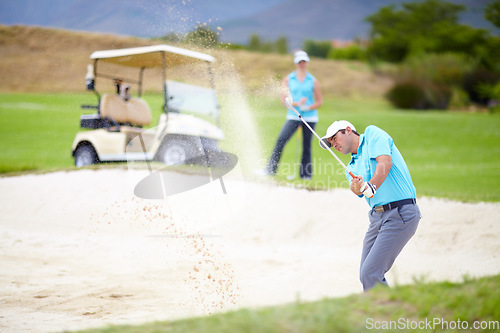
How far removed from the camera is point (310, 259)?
6.64 m

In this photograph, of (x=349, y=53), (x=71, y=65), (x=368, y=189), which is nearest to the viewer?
(x=368, y=189)

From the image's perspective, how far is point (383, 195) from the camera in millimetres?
4199

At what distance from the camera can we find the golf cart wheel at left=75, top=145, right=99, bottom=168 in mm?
10414

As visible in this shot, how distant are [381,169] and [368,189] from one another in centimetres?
17

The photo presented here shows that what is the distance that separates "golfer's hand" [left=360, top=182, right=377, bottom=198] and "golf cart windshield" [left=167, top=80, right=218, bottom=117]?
650 cm

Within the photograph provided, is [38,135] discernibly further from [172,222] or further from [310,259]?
[310,259]

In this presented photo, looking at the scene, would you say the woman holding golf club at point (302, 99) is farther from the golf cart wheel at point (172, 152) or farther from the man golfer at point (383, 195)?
the man golfer at point (383, 195)

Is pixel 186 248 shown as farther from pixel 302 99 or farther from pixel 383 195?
pixel 383 195

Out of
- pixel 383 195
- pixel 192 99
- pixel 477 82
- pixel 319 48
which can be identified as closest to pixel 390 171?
pixel 383 195

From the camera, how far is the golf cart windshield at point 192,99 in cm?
1032

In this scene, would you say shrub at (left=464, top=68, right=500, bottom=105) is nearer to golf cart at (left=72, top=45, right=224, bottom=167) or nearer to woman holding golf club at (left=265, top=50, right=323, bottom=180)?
golf cart at (left=72, top=45, right=224, bottom=167)

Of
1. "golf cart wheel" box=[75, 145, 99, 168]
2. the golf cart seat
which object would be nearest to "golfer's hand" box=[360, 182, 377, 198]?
the golf cart seat

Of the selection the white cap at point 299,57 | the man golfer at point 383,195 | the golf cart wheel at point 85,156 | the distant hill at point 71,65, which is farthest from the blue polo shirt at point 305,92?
the distant hill at point 71,65

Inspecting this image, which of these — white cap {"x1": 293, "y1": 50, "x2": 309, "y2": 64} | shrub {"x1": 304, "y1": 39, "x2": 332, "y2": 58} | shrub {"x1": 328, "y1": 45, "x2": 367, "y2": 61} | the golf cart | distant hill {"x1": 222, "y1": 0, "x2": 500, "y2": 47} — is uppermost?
distant hill {"x1": 222, "y1": 0, "x2": 500, "y2": 47}
